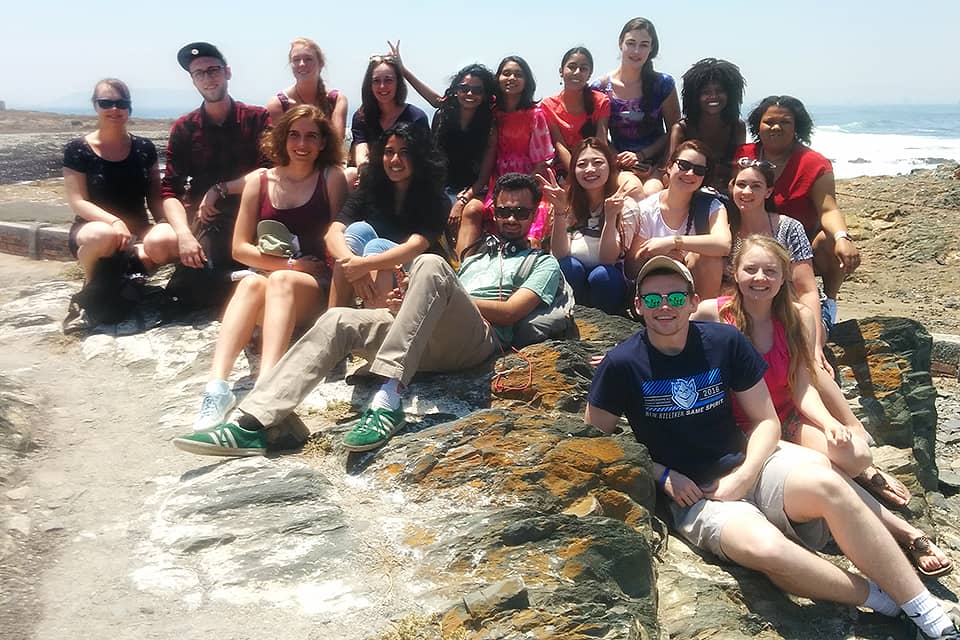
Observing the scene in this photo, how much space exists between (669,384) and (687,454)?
0.38 metres

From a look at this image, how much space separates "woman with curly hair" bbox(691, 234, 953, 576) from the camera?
442 centimetres

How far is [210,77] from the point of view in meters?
6.62

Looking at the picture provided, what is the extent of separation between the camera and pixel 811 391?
454cm

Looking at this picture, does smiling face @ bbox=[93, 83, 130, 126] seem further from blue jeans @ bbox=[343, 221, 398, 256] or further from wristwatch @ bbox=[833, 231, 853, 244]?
wristwatch @ bbox=[833, 231, 853, 244]

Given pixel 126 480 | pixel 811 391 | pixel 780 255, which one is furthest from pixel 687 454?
pixel 126 480

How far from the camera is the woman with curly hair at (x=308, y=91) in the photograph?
7.17 m

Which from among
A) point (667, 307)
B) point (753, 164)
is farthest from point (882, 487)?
point (753, 164)

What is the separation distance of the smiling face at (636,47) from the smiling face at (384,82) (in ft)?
6.30

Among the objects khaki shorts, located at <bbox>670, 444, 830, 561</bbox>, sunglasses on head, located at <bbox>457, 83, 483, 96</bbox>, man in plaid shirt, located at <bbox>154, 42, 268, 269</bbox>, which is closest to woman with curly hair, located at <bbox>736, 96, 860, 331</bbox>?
sunglasses on head, located at <bbox>457, 83, 483, 96</bbox>

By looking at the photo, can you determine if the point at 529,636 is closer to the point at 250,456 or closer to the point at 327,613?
the point at 327,613

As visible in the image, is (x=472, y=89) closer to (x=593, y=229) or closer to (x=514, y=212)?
(x=593, y=229)

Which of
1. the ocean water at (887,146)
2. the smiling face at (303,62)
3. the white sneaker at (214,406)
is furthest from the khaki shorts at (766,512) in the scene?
the ocean water at (887,146)

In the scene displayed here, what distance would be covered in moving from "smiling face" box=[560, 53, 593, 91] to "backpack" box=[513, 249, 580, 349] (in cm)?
222

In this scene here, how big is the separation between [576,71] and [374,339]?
132 inches
